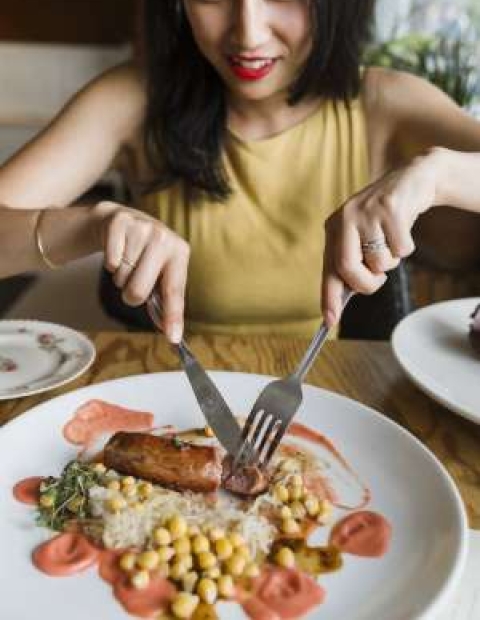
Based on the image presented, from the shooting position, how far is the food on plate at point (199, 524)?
0.74m

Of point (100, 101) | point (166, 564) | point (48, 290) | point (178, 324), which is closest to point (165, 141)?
point (100, 101)

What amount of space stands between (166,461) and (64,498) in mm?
129

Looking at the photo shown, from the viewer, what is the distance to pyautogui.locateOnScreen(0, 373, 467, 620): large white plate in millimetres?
709

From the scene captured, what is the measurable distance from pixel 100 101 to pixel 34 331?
1.88ft

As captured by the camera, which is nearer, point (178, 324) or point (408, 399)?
point (178, 324)

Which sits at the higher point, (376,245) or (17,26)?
(376,245)

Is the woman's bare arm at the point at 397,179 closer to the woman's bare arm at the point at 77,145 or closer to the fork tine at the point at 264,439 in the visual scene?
the fork tine at the point at 264,439

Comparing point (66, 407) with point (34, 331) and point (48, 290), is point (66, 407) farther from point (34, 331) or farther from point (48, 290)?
point (48, 290)

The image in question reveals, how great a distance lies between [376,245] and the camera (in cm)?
102

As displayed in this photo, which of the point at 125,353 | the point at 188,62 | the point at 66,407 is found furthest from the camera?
the point at 188,62

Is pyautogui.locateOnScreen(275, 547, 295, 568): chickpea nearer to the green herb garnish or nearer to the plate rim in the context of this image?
the green herb garnish

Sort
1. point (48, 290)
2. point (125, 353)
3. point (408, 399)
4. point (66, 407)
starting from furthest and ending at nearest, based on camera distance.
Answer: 1. point (48, 290)
2. point (125, 353)
3. point (408, 399)
4. point (66, 407)

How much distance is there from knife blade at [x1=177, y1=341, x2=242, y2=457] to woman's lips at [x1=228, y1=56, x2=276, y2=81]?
61 cm

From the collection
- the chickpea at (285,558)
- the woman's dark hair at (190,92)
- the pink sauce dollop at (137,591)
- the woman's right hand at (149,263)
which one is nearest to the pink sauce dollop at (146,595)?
the pink sauce dollop at (137,591)
